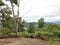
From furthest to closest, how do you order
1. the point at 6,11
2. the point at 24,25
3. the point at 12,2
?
the point at 24,25
the point at 6,11
the point at 12,2

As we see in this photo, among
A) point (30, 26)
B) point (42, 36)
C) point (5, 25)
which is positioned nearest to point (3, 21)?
point (5, 25)

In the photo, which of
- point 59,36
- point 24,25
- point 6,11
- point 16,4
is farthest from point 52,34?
point 24,25

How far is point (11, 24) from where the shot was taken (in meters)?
31.2

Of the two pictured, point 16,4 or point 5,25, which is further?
point 5,25

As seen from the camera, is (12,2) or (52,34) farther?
(12,2)

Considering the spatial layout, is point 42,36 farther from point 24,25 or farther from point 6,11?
point 24,25

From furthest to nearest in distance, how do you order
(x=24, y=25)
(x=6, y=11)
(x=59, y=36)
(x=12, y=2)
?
(x=24, y=25) → (x=6, y=11) → (x=12, y=2) → (x=59, y=36)

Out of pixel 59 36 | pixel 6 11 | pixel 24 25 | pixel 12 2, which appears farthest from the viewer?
pixel 24 25

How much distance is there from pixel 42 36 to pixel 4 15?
31.9 feet

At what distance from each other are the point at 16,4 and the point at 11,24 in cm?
496

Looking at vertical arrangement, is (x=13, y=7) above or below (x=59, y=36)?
above

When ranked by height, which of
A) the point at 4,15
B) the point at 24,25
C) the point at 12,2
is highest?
the point at 12,2

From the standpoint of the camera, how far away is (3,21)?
101 ft

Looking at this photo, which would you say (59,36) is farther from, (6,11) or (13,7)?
(6,11)
